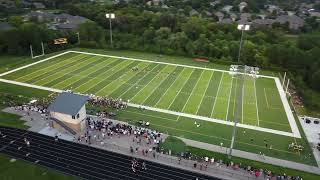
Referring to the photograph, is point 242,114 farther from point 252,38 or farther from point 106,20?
point 106,20

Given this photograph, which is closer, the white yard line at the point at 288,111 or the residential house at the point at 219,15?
the white yard line at the point at 288,111

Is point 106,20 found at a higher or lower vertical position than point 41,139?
higher

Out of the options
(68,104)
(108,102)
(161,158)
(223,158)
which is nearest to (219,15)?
(108,102)

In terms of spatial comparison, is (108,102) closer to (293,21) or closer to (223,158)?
(223,158)

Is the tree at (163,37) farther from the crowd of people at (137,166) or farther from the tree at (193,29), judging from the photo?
the crowd of people at (137,166)

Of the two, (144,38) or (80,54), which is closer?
(80,54)

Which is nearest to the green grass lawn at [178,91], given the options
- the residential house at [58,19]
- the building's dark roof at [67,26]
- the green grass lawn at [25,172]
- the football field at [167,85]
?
the football field at [167,85]

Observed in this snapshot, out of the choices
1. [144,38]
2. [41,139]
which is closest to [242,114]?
[41,139]
